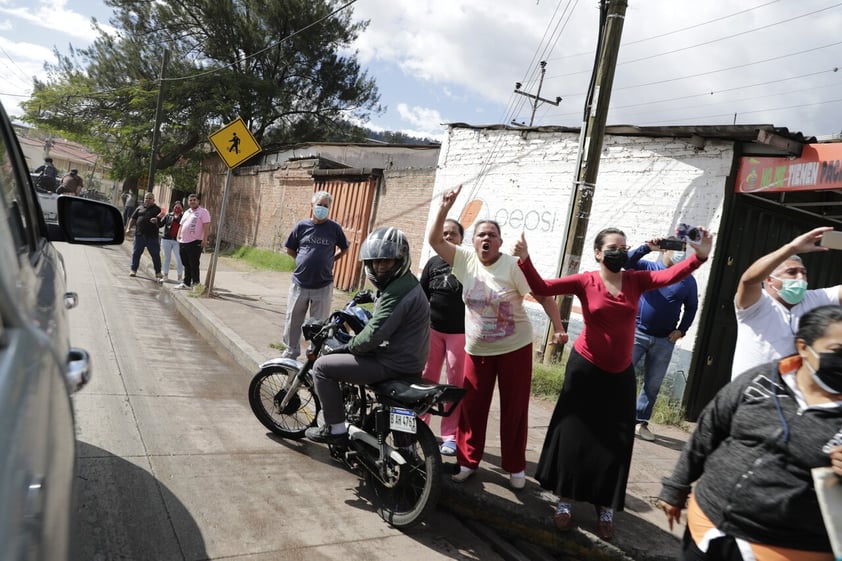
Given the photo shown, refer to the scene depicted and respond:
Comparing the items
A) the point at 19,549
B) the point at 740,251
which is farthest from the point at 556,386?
the point at 19,549

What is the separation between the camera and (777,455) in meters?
2.21

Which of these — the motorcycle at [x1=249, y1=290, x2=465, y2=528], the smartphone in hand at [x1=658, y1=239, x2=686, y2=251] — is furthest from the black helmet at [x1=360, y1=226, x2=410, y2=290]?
the smartphone in hand at [x1=658, y1=239, x2=686, y2=251]

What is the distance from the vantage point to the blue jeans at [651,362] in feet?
19.8

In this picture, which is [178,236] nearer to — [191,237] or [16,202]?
[191,237]

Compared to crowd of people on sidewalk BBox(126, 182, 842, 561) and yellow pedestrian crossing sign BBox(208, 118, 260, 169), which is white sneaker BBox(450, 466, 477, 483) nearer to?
crowd of people on sidewalk BBox(126, 182, 842, 561)

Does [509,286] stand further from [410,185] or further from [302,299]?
[410,185]

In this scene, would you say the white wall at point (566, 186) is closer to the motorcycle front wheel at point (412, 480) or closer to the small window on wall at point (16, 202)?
the motorcycle front wheel at point (412, 480)

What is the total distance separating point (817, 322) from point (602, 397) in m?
1.56

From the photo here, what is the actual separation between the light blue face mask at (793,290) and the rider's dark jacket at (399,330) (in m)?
2.12

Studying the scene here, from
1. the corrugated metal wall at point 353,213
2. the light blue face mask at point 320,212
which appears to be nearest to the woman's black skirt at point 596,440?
the light blue face mask at point 320,212

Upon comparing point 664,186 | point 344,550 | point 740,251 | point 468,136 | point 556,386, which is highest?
point 468,136

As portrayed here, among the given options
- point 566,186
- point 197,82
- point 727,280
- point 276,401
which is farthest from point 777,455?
point 197,82

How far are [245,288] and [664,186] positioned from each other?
28.2 ft

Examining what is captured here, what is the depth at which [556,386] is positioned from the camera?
686 centimetres
